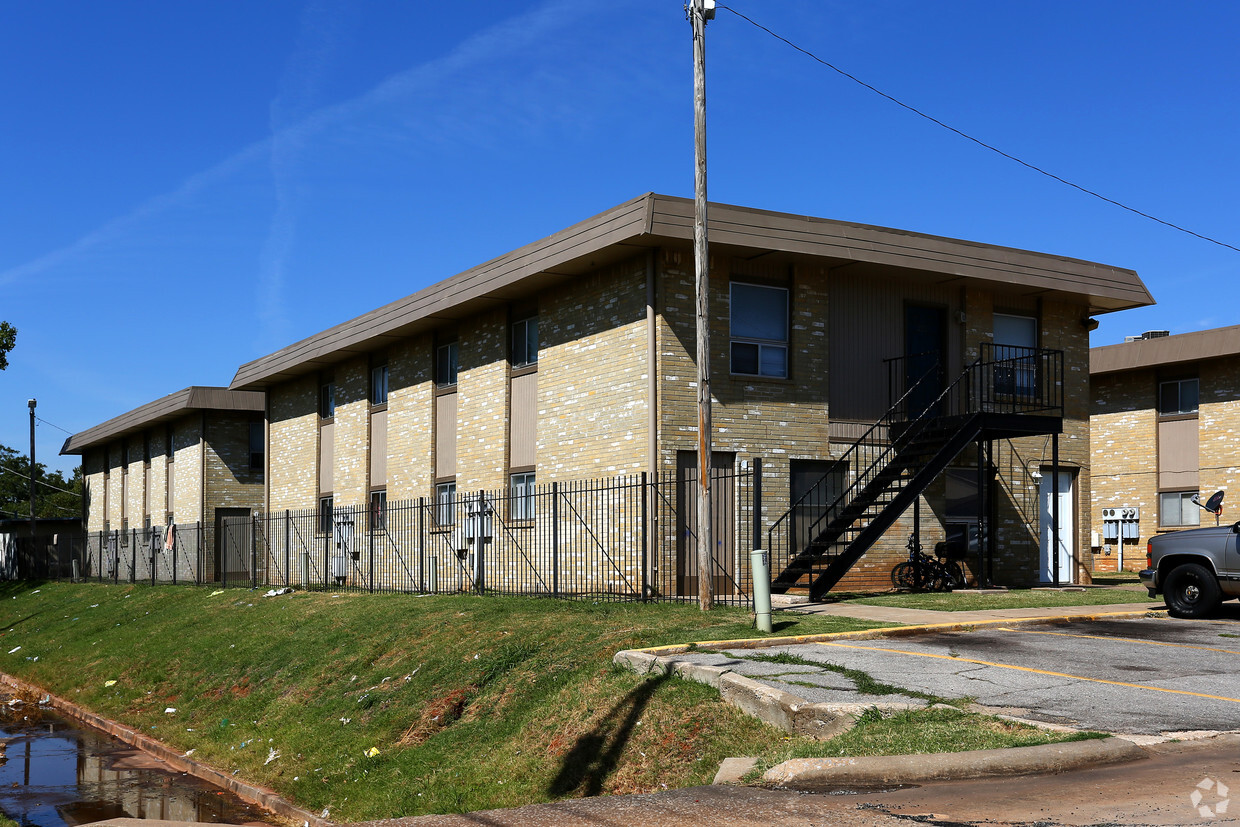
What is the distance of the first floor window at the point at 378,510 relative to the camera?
92.8 ft

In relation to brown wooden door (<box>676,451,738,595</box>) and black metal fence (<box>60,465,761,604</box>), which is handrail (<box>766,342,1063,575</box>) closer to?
brown wooden door (<box>676,451,738,595</box>)

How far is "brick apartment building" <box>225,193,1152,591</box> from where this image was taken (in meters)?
19.5

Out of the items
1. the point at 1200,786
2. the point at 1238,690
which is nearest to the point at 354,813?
the point at 1200,786

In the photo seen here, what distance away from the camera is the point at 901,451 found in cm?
2019

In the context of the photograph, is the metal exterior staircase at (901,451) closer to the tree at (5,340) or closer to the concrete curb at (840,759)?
the concrete curb at (840,759)

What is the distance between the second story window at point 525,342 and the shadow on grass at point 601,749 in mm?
13485

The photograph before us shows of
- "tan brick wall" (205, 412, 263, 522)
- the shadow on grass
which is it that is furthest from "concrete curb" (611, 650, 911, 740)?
"tan brick wall" (205, 412, 263, 522)

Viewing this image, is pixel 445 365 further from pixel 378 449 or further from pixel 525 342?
pixel 378 449

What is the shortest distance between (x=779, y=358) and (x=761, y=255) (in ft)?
6.36

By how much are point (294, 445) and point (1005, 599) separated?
77.4 ft

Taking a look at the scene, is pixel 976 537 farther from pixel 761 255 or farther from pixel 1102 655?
pixel 1102 655

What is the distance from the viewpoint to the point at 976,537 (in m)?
22.6

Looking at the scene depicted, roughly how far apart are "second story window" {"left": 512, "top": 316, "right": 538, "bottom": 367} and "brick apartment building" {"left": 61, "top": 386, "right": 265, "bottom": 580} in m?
15.6

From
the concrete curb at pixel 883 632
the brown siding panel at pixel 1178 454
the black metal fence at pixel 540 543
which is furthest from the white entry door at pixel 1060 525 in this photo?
the brown siding panel at pixel 1178 454
